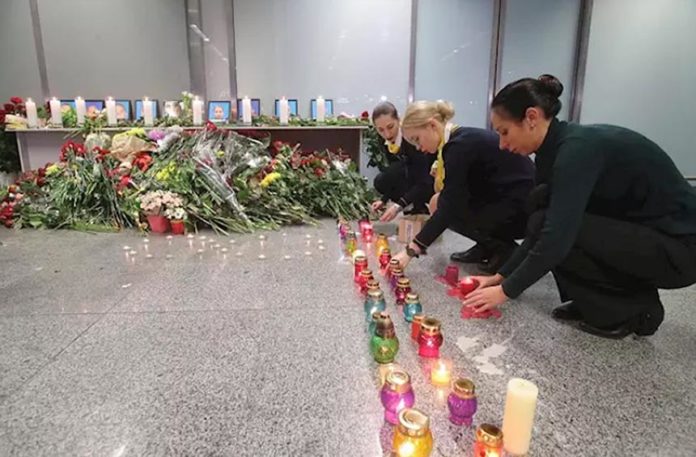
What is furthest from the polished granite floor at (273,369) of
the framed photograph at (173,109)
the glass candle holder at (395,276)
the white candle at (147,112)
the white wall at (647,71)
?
the white wall at (647,71)

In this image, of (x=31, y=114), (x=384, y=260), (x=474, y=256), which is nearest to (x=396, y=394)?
(x=384, y=260)

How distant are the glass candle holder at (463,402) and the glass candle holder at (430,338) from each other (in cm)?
27

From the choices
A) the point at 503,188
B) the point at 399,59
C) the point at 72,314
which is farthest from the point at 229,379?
the point at 399,59

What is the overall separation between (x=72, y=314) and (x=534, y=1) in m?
5.47

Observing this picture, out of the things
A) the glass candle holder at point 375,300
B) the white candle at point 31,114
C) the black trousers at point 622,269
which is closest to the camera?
the black trousers at point 622,269

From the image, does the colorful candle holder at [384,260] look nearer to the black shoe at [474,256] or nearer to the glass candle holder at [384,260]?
the glass candle holder at [384,260]

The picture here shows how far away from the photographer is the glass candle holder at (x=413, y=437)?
2.70 feet

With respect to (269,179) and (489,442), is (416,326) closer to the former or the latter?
(489,442)

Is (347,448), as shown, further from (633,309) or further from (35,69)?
(35,69)

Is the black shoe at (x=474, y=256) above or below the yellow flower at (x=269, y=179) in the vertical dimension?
below

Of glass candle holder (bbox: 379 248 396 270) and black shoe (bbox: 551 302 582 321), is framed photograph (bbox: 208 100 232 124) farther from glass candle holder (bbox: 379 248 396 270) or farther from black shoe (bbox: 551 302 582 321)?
black shoe (bbox: 551 302 582 321)

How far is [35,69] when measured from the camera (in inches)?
196

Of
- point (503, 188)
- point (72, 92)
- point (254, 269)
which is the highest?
point (72, 92)

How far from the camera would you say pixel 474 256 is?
7.75ft
